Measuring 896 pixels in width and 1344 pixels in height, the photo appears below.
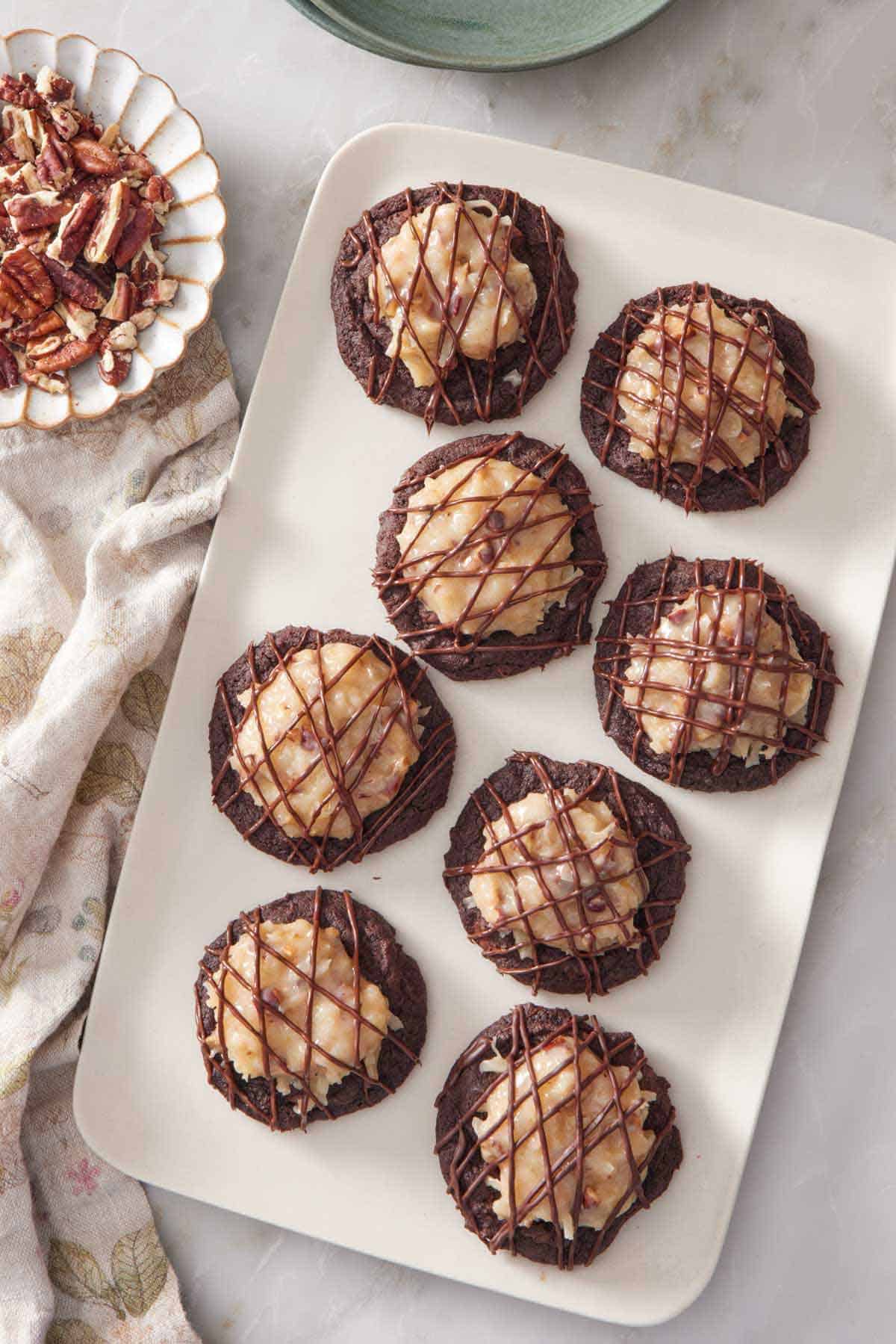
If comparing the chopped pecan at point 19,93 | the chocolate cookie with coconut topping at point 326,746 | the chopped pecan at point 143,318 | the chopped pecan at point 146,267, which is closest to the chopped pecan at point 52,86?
the chopped pecan at point 19,93

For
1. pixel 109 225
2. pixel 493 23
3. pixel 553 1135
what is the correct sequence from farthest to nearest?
pixel 493 23
pixel 109 225
pixel 553 1135

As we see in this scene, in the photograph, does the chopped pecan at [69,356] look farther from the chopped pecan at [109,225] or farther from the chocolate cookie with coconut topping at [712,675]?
the chocolate cookie with coconut topping at [712,675]

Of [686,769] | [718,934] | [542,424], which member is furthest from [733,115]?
[718,934]

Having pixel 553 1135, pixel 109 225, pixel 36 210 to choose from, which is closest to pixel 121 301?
pixel 109 225

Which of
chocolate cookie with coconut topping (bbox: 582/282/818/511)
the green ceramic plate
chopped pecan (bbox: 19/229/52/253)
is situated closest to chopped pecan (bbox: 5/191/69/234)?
chopped pecan (bbox: 19/229/52/253)

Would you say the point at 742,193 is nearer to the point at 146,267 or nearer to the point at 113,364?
the point at 146,267

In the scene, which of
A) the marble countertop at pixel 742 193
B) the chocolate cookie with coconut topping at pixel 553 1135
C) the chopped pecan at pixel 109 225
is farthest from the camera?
the marble countertop at pixel 742 193

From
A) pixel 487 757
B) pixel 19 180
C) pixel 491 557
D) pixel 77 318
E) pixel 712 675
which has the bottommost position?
pixel 487 757

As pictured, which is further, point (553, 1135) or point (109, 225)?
point (109, 225)

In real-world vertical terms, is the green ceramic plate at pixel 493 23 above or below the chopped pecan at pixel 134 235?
above
